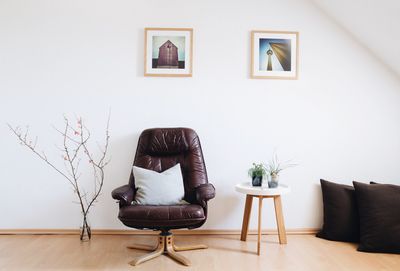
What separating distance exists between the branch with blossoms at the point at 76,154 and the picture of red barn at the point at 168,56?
754 mm

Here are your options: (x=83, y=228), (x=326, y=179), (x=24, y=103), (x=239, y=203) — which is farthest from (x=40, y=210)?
(x=326, y=179)

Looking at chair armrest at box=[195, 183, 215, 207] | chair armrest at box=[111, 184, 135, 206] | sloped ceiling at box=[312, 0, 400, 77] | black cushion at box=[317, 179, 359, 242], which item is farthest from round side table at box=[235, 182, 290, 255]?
sloped ceiling at box=[312, 0, 400, 77]

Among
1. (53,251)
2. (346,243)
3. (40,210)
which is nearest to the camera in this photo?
(53,251)

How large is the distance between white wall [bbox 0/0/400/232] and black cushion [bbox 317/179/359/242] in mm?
183

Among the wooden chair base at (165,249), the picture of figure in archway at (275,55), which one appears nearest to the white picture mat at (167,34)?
the picture of figure in archway at (275,55)

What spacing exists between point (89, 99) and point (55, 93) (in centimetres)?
32

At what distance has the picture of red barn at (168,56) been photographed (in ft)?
11.1

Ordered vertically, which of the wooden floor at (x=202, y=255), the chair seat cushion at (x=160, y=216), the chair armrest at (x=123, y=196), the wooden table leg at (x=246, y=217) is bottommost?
the wooden floor at (x=202, y=255)

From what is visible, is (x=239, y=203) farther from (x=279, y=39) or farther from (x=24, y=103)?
(x=24, y=103)

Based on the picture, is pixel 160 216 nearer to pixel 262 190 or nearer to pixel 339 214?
pixel 262 190

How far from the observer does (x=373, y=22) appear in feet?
10.3

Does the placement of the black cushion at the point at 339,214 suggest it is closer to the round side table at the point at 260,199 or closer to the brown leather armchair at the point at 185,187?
the round side table at the point at 260,199

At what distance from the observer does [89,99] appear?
11.0 ft

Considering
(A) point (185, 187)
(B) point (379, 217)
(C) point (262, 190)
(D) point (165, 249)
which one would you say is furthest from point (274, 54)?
(D) point (165, 249)
